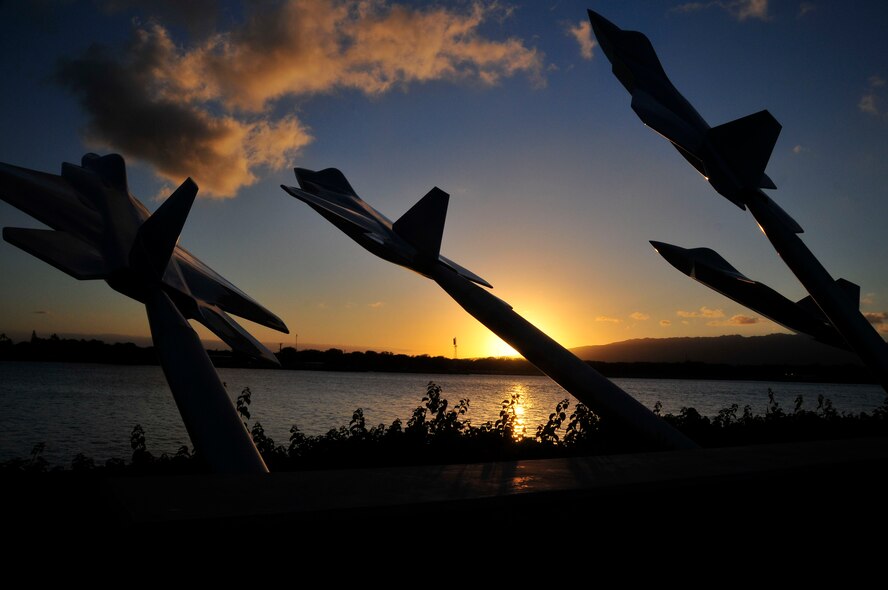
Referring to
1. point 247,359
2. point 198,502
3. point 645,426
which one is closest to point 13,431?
point 247,359

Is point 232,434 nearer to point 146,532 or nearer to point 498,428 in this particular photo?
point 146,532

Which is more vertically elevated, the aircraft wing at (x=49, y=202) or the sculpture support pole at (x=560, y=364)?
the aircraft wing at (x=49, y=202)

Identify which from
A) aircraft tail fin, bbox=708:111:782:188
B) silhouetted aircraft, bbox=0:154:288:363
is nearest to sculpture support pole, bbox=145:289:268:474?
silhouetted aircraft, bbox=0:154:288:363

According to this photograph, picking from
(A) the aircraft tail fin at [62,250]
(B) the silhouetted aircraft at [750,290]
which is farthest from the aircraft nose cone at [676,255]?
(A) the aircraft tail fin at [62,250]

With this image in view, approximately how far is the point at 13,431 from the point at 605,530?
19.5m

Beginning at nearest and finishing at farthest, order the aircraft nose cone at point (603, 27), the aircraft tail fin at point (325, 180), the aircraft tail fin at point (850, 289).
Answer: the aircraft nose cone at point (603, 27), the aircraft tail fin at point (850, 289), the aircraft tail fin at point (325, 180)

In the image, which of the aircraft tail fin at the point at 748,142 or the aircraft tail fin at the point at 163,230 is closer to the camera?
the aircraft tail fin at the point at 163,230

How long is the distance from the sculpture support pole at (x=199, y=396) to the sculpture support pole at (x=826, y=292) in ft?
23.9

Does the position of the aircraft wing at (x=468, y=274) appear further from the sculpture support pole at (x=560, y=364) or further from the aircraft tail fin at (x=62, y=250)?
the aircraft tail fin at (x=62, y=250)

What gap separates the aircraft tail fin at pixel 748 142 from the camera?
313 inches

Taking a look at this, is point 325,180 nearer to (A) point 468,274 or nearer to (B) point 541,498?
(A) point 468,274

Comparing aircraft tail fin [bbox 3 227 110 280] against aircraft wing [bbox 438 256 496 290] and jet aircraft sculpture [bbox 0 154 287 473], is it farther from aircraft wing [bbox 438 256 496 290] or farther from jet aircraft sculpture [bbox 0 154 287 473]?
aircraft wing [bbox 438 256 496 290]

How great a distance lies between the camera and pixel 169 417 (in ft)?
68.0

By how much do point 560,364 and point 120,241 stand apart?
5343mm
